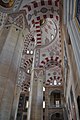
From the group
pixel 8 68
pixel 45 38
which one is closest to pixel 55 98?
pixel 45 38

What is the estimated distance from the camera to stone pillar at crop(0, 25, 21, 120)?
5254mm

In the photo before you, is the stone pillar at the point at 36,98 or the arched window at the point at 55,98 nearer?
the stone pillar at the point at 36,98

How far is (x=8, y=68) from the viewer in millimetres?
6043

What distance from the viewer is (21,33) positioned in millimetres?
7801

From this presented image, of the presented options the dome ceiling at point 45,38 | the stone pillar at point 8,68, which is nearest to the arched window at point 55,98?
the dome ceiling at point 45,38

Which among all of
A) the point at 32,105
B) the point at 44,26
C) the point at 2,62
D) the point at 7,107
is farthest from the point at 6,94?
the point at 44,26

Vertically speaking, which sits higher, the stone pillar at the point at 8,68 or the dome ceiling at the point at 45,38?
the dome ceiling at the point at 45,38

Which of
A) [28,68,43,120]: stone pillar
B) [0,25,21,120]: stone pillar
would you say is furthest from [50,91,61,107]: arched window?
[0,25,21,120]: stone pillar

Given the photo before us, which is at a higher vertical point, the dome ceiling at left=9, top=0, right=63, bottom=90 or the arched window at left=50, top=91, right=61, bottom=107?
the dome ceiling at left=9, top=0, right=63, bottom=90

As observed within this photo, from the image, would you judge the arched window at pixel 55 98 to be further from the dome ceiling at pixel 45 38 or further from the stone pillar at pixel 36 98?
the stone pillar at pixel 36 98

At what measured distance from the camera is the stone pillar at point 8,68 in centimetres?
525

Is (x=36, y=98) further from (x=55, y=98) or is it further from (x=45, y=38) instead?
(x=55, y=98)

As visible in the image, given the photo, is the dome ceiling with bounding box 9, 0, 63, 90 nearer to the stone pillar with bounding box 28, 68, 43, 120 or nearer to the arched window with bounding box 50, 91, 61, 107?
the stone pillar with bounding box 28, 68, 43, 120

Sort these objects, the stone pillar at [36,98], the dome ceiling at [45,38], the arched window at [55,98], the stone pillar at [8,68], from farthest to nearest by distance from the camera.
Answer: the arched window at [55,98] < the stone pillar at [36,98] < the dome ceiling at [45,38] < the stone pillar at [8,68]
